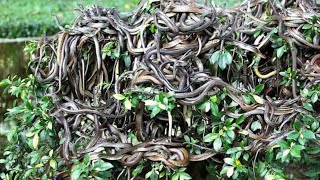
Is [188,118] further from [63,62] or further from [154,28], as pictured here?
[63,62]

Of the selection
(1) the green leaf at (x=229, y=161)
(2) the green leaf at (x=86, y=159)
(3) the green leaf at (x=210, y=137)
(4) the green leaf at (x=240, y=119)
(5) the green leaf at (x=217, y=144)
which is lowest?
(2) the green leaf at (x=86, y=159)

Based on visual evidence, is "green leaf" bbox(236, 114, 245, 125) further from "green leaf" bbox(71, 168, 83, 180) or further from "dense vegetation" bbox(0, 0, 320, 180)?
"green leaf" bbox(71, 168, 83, 180)

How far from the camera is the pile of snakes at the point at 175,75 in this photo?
169 centimetres

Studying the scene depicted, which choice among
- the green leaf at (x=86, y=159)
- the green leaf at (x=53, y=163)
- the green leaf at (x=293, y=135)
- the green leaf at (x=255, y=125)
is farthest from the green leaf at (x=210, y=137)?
the green leaf at (x=53, y=163)

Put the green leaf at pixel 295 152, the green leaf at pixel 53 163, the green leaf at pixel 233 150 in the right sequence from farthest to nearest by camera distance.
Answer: the green leaf at pixel 53 163 < the green leaf at pixel 233 150 < the green leaf at pixel 295 152

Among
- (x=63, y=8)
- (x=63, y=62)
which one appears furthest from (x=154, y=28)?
(x=63, y=8)

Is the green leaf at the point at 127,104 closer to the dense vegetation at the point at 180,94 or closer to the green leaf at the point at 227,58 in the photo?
the dense vegetation at the point at 180,94

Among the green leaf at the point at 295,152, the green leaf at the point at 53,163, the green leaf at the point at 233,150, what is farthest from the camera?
the green leaf at the point at 53,163

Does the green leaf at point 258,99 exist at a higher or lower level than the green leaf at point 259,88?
lower

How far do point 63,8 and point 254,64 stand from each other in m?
5.70

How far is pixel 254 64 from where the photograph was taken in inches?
70.8

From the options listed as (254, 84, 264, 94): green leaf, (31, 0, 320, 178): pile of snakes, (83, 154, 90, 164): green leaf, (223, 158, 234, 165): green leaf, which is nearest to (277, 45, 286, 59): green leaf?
(31, 0, 320, 178): pile of snakes

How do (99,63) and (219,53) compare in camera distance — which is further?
(99,63)

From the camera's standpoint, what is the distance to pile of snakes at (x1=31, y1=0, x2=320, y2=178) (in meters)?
1.69
